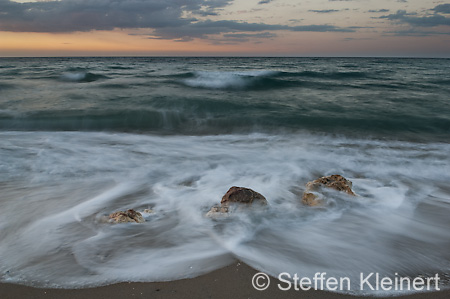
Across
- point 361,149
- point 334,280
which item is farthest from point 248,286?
point 361,149

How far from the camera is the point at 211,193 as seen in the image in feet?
11.2

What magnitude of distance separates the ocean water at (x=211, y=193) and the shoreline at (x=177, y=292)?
0.21 ft

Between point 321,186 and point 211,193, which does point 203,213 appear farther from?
point 321,186

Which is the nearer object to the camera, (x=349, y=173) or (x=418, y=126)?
(x=349, y=173)

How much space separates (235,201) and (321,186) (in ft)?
3.47

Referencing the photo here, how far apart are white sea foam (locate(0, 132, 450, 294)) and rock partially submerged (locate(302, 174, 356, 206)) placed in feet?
0.33

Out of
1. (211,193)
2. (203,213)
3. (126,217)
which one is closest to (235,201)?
(203,213)

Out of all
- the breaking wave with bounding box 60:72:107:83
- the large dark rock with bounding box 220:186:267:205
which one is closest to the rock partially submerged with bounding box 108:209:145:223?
the large dark rock with bounding box 220:186:267:205

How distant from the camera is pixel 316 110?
9.26 metres

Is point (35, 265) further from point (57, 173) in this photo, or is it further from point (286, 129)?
point (286, 129)

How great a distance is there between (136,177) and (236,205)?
69.5 inches

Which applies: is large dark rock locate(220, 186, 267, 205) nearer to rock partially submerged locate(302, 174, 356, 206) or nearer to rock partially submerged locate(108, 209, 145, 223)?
rock partially submerged locate(302, 174, 356, 206)

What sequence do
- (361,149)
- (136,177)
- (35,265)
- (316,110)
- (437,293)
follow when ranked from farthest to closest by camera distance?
(316,110) < (361,149) < (136,177) < (35,265) < (437,293)

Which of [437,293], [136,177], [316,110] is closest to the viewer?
[437,293]
